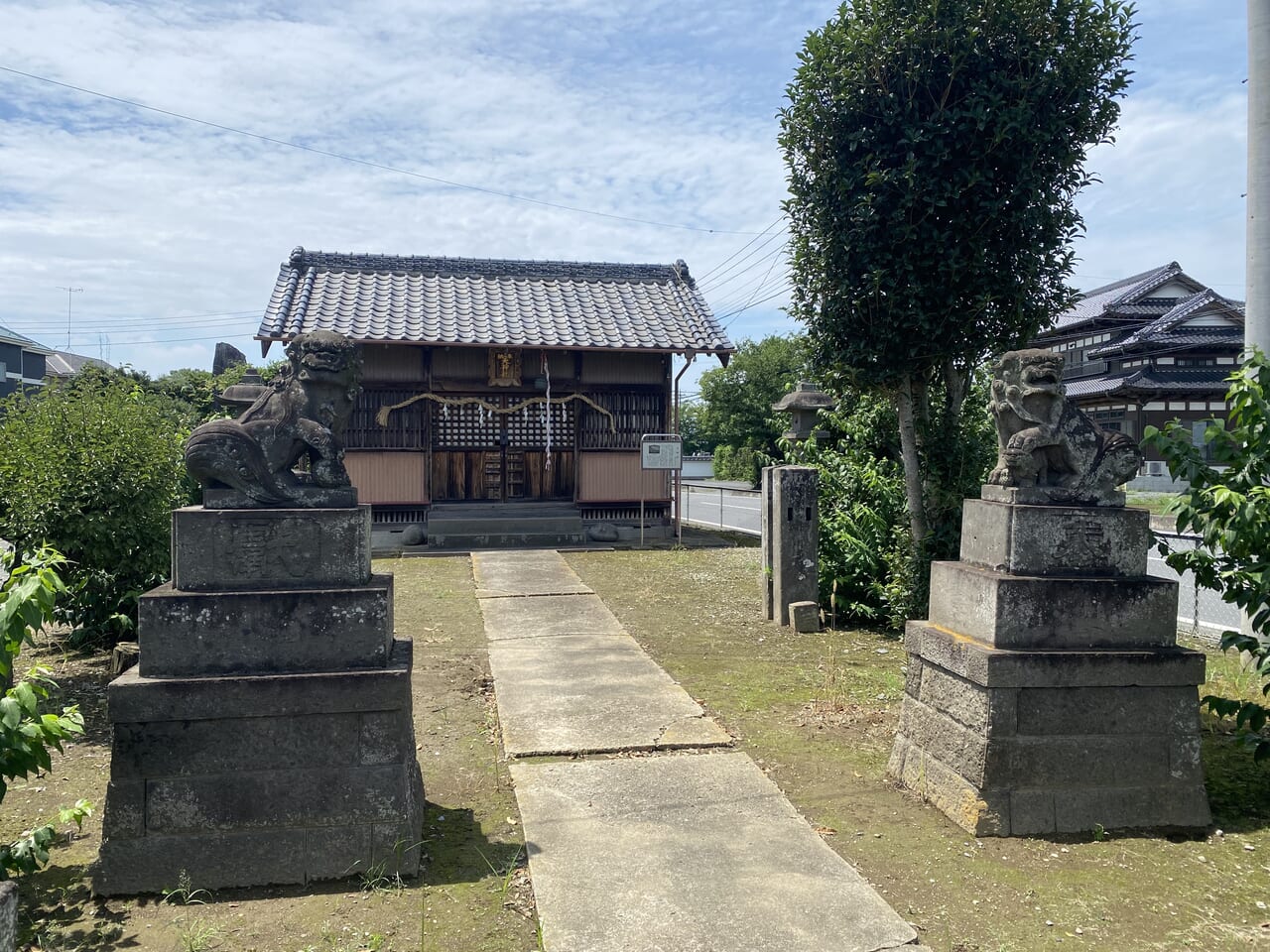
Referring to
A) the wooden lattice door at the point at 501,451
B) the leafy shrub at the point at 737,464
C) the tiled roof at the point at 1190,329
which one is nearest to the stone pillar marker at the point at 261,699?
the wooden lattice door at the point at 501,451

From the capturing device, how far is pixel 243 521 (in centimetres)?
363

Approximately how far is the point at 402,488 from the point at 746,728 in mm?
11387

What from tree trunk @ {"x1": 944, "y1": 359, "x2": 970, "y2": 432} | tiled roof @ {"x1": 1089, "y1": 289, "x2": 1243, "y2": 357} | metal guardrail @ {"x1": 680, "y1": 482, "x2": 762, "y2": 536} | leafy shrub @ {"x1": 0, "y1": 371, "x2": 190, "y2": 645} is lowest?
metal guardrail @ {"x1": 680, "y1": 482, "x2": 762, "y2": 536}

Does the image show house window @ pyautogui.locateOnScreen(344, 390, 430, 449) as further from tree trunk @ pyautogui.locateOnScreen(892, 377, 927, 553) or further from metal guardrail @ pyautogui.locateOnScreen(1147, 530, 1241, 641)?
metal guardrail @ pyautogui.locateOnScreen(1147, 530, 1241, 641)

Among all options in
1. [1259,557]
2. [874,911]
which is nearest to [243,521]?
[874,911]

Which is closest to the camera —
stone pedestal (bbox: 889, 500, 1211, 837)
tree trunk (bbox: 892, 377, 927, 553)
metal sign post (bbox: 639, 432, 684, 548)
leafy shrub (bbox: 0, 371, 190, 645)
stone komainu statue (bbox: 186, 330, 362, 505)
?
stone komainu statue (bbox: 186, 330, 362, 505)

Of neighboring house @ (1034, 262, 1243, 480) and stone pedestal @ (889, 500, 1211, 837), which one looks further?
neighboring house @ (1034, 262, 1243, 480)

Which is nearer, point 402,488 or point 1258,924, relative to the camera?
point 1258,924

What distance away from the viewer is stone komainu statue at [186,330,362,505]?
144 inches

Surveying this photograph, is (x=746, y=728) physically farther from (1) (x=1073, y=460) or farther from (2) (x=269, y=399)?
(2) (x=269, y=399)

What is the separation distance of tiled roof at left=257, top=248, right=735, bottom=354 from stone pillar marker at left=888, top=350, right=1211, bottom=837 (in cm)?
1180

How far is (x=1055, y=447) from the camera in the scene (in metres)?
4.16

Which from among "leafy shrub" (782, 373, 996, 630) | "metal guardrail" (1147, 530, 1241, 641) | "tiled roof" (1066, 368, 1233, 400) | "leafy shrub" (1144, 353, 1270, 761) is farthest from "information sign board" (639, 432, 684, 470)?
"tiled roof" (1066, 368, 1233, 400)

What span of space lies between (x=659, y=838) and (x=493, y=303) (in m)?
14.5
